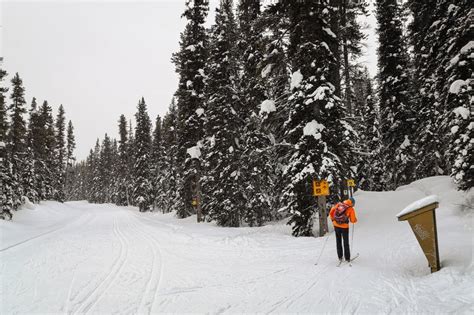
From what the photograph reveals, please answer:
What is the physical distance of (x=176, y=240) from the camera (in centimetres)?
1329

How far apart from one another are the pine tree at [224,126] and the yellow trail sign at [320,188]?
8732mm

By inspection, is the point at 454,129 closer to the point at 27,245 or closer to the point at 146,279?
the point at 146,279

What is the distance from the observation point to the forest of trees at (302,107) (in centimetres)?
1220

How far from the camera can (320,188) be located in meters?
11.5

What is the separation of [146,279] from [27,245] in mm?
9059

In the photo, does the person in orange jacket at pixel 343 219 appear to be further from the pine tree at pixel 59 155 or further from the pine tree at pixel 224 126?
the pine tree at pixel 59 155

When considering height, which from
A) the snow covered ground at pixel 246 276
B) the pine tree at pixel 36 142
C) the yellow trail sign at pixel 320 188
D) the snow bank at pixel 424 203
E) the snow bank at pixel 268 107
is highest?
the pine tree at pixel 36 142

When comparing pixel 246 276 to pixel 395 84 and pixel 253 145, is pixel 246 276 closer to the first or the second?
pixel 253 145

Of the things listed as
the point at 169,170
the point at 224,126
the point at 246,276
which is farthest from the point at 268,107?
the point at 169,170

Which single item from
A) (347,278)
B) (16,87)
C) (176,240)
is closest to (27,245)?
(176,240)

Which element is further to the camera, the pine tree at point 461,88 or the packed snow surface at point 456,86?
the packed snow surface at point 456,86

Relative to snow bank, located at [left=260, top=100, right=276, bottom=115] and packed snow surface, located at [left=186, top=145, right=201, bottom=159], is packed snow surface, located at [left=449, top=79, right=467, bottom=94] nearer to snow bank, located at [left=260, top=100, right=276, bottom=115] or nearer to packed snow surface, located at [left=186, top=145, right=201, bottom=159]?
snow bank, located at [left=260, top=100, right=276, bottom=115]

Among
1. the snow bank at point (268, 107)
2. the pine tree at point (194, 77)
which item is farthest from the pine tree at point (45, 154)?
the snow bank at point (268, 107)

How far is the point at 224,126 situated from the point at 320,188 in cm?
1047
